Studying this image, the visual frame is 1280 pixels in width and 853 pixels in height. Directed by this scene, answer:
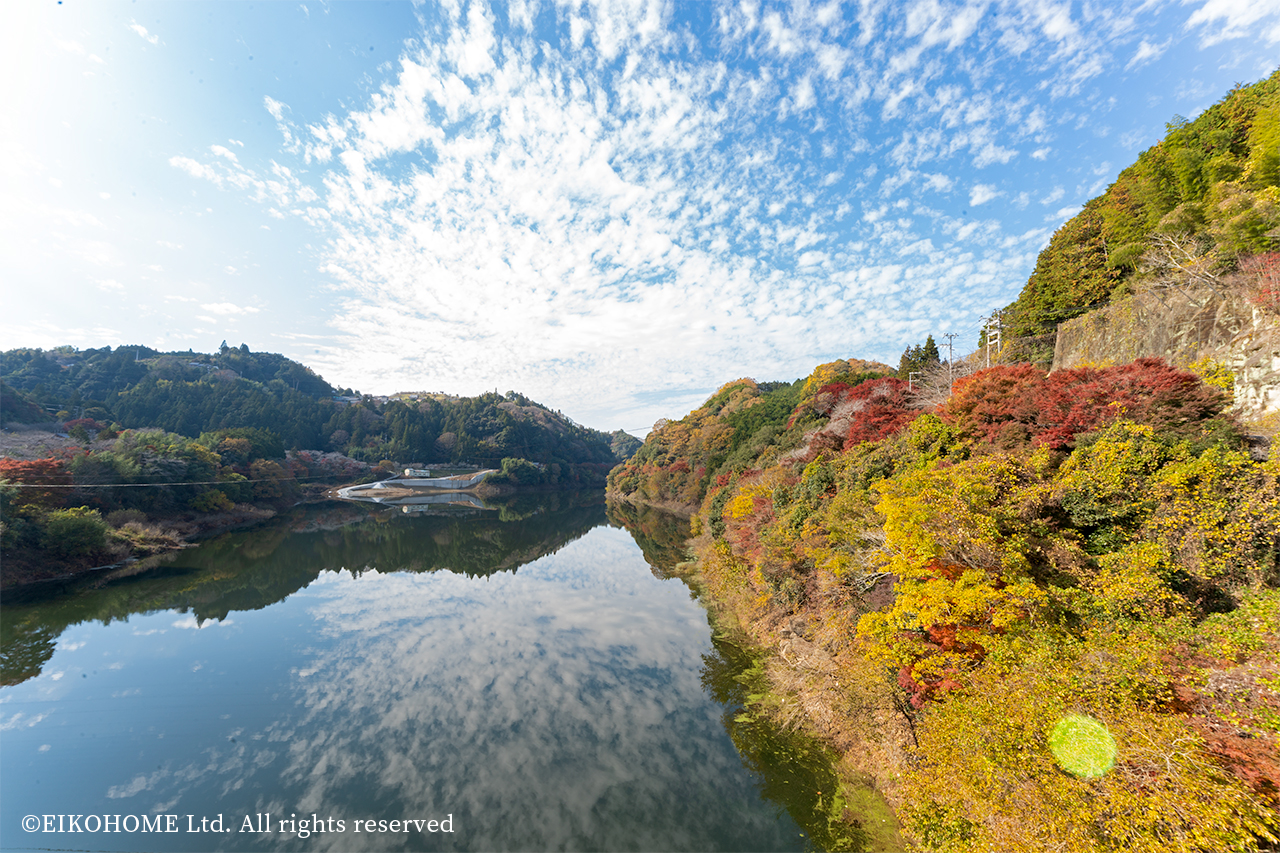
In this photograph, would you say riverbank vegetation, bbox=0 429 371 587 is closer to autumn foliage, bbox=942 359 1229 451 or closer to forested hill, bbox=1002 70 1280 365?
autumn foliage, bbox=942 359 1229 451

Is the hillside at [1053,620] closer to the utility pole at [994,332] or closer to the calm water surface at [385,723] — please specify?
the calm water surface at [385,723]

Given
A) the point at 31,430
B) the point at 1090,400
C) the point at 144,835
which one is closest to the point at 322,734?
the point at 144,835

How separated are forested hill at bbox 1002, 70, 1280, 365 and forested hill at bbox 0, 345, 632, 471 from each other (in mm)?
90362

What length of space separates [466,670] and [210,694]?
7807 mm

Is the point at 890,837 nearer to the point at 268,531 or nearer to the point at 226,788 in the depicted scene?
the point at 226,788

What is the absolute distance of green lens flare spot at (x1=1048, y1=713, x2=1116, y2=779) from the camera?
16.3 feet

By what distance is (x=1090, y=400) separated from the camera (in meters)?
10.8

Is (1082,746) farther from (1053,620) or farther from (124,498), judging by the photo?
(124,498)

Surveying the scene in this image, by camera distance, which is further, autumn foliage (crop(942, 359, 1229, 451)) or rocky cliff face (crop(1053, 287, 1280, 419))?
autumn foliage (crop(942, 359, 1229, 451))

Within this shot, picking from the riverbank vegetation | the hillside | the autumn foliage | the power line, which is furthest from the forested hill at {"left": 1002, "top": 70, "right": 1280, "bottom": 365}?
the power line

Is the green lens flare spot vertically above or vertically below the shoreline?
above

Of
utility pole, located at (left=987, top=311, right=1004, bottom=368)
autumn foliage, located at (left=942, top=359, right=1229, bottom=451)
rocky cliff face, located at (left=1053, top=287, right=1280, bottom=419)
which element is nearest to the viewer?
rocky cliff face, located at (left=1053, top=287, right=1280, bottom=419)

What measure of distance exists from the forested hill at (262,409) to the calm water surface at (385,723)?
56.8 meters

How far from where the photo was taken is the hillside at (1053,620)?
184 inches
